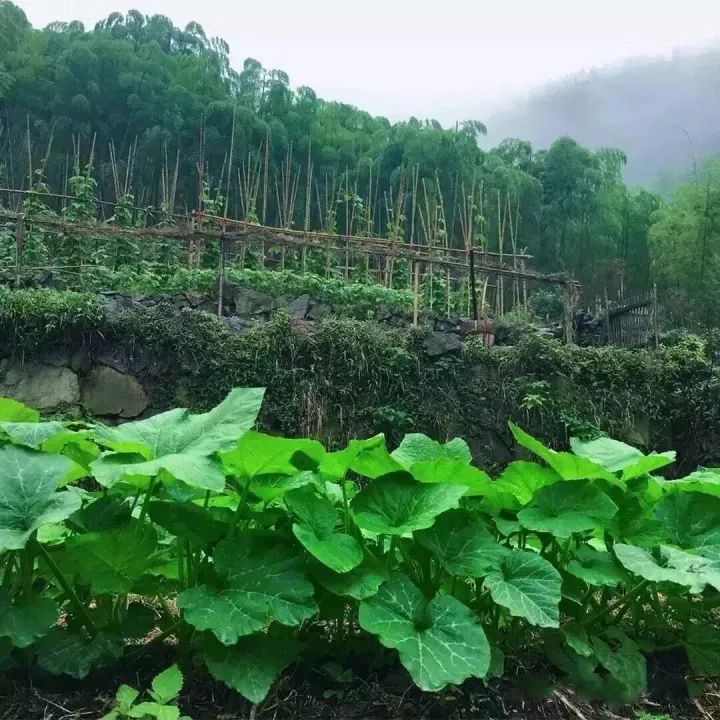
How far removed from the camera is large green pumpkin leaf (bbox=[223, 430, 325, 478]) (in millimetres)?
881

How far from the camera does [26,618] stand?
31.4 inches

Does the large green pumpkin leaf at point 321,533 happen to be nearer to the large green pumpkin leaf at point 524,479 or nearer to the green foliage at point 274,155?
the large green pumpkin leaf at point 524,479

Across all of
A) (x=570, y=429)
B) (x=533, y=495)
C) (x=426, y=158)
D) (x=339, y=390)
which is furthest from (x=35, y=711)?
(x=426, y=158)

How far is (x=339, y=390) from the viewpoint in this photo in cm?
564

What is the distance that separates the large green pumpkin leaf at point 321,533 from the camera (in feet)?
2.58

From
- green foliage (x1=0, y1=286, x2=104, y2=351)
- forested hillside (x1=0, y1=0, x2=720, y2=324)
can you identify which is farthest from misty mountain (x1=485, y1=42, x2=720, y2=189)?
green foliage (x1=0, y1=286, x2=104, y2=351)

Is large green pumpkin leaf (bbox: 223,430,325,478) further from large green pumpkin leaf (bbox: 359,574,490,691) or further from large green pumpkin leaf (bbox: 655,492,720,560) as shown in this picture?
large green pumpkin leaf (bbox: 655,492,720,560)

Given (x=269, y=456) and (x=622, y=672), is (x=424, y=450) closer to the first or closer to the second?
(x=269, y=456)

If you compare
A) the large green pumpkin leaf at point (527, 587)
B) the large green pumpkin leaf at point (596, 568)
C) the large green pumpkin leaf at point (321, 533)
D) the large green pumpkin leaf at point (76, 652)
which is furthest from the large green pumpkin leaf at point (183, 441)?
the large green pumpkin leaf at point (596, 568)

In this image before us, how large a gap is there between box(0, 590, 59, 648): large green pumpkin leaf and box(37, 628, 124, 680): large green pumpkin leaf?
0.03m

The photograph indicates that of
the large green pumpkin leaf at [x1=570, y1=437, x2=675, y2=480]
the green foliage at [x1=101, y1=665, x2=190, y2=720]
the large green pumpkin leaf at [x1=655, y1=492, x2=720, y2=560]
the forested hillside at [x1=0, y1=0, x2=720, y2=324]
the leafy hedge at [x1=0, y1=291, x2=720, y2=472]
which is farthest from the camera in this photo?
the forested hillside at [x1=0, y1=0, x2=720, y2=324]

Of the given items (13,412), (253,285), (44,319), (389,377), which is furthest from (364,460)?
(253,285)

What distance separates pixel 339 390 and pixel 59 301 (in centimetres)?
246

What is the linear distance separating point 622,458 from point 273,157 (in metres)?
13.4
